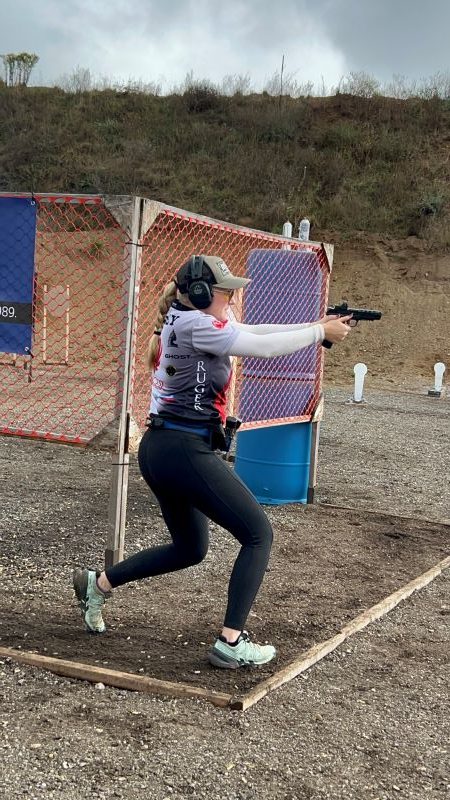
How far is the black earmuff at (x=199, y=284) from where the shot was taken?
3434mm

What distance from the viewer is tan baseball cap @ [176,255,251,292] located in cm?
344

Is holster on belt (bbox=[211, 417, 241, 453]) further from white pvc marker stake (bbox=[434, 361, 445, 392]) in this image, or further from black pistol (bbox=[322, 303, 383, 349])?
white pvc marker stake (bbox=[434, 361, 445, 392])

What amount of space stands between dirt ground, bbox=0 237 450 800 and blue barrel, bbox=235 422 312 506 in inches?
8.0

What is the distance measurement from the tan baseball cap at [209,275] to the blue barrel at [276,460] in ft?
11.5

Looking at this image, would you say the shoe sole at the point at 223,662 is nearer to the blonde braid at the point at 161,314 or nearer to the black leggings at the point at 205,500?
the black leggings at the point at 205,500

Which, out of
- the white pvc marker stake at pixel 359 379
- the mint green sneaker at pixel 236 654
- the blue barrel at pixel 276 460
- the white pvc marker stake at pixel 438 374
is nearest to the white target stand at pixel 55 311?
the blue barrel at pixel 276 460

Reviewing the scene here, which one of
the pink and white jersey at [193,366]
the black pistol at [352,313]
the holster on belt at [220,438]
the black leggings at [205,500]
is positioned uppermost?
the black pistol at [352,313]

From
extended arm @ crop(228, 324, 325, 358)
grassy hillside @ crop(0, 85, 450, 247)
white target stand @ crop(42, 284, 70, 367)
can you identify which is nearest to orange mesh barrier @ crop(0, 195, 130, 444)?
white target stand @ crop(42, 284, 70, 367)

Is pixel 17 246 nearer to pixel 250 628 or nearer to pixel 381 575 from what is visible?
pixel 250 628

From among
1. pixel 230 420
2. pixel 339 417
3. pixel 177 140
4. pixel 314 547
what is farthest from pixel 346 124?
pixel 230 420

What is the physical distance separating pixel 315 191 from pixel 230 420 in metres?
25.4

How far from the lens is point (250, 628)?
425 centimetres

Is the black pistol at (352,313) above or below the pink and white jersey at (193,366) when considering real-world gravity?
above

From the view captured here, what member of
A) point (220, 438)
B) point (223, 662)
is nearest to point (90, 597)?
point (223, 662)
